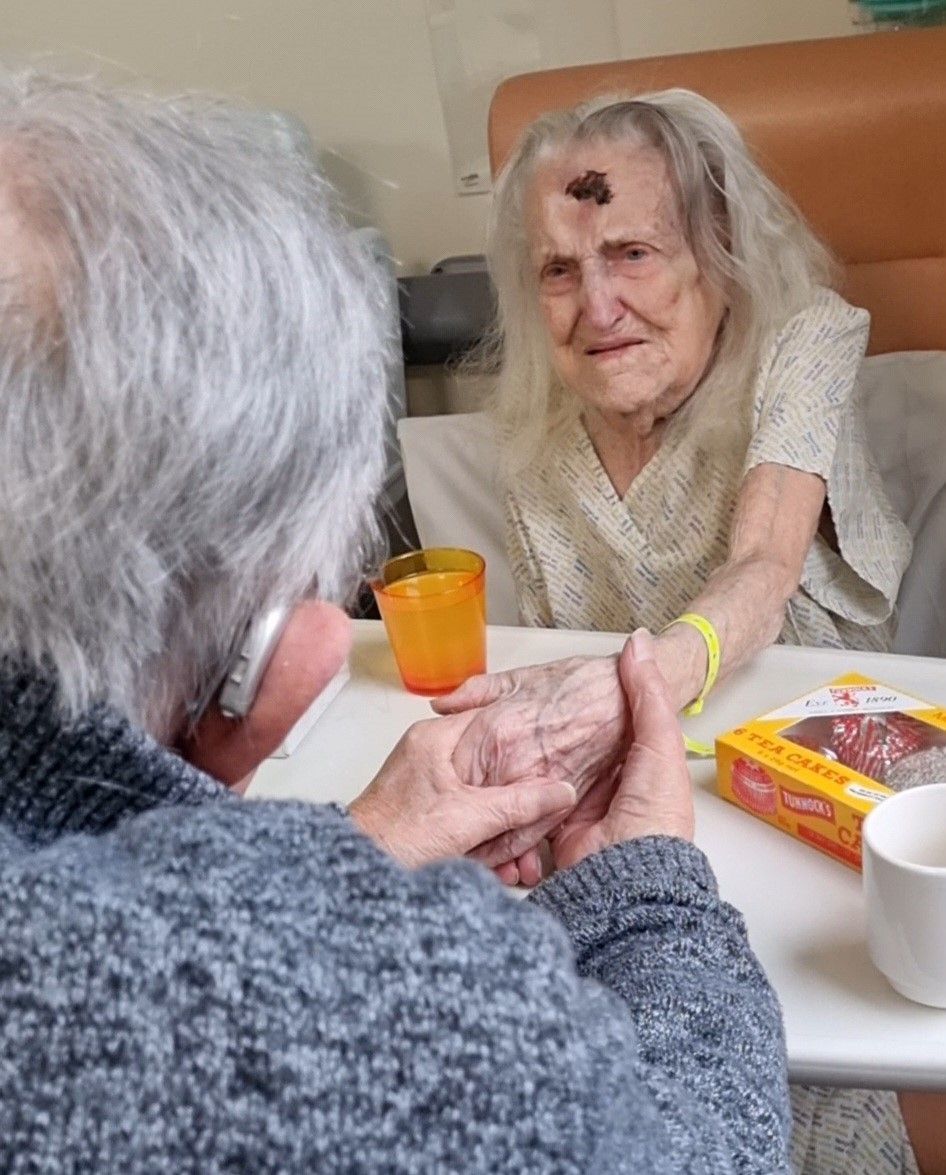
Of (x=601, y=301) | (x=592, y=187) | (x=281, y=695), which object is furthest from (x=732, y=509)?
(x=281, y=695)

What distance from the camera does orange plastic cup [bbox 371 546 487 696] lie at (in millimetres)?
1285

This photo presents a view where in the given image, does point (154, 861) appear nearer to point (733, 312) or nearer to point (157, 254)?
point (157, 254)

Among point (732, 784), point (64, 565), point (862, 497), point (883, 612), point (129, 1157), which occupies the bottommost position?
point (883, 612)

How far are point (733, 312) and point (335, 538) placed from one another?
1.12 meters

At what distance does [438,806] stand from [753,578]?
1.58ft

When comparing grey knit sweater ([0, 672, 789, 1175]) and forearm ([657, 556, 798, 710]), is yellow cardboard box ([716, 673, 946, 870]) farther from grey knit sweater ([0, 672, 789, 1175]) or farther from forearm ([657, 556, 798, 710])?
grey knit sweater ([0, 672, 789, 1175])

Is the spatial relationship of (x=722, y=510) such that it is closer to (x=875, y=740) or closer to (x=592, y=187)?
(x=592, y=187)

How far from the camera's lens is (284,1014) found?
1.62ft

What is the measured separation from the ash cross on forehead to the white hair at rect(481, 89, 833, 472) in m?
0.05

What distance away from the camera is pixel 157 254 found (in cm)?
56

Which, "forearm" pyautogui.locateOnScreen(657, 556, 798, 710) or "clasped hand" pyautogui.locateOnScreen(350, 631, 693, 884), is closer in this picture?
"clasped hand" pyautogui.locateOnScreen(350, 631, 693, 884)

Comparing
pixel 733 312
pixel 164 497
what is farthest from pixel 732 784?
pixel 733 312

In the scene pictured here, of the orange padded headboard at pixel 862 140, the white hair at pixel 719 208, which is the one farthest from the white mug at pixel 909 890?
the orange padded headboard at pixel 862 140

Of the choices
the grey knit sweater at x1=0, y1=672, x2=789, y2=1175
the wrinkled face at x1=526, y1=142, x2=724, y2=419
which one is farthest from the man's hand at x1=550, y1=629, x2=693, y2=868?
the wrinkled face at x1=526, y1=142, x2=724, y2=419
